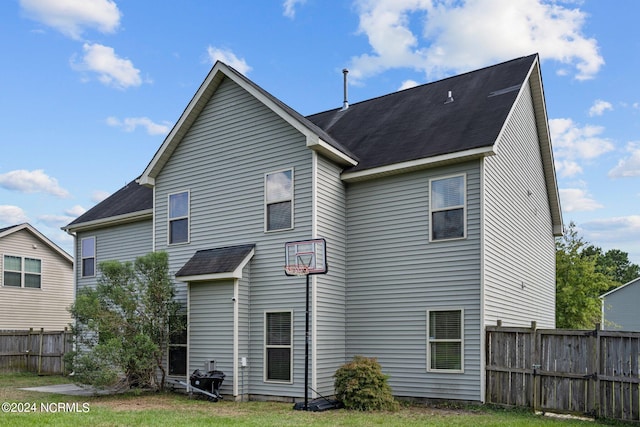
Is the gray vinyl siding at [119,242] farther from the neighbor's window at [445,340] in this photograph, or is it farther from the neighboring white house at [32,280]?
the neighbor's window at [445,340]

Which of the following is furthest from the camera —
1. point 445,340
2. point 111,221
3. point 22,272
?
point 22,272

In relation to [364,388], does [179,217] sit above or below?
above

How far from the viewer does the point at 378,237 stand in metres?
13.8

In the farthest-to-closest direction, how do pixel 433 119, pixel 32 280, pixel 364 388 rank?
pixel 32 280 → pixel 433 119 → pixel 364 388

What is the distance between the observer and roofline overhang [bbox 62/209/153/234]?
18422mm

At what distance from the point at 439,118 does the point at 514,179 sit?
8.05 ft

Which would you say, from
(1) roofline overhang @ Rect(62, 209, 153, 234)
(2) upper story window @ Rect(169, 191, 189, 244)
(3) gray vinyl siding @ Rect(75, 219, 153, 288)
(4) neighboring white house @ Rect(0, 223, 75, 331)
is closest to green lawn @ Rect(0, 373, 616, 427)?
(2) upper story window @ Rect(169, 191, 189, 244)

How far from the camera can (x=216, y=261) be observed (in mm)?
14156

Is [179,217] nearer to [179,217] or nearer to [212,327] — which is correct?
[179,217]

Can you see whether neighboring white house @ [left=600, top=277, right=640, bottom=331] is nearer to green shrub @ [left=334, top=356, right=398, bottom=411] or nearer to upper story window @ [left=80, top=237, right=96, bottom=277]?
green shrub @ [left=334, top=356, right=398, bottom=411]

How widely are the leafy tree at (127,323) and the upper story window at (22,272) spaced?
453 inches

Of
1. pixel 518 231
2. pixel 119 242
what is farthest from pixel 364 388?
pixel 119 242

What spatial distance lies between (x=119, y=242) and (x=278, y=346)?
8.66 meters

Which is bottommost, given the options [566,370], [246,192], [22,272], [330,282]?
[566,370]
